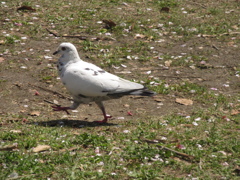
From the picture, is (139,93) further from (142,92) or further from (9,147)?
(9,147)

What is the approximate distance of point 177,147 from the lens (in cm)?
549

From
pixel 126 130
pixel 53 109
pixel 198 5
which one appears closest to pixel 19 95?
pixel 53 109

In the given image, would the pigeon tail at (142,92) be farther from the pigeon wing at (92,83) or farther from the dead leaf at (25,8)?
the dead leaf at (25,8)

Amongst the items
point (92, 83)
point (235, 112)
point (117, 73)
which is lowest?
point (117, 73)

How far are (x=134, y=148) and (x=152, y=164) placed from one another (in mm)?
372

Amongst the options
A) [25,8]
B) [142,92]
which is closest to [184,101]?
[142,92]

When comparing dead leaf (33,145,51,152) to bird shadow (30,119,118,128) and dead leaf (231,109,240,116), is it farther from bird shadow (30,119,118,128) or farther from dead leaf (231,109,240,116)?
dead leaf (231,109,240,116)

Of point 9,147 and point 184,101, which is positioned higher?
point 9,147

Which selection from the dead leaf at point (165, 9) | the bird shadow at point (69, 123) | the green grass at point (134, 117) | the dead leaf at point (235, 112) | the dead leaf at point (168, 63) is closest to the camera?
the green grass at point (134, 117)

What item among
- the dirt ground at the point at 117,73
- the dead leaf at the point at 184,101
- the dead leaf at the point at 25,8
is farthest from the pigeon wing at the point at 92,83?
the dead leaf at the point at 25,8

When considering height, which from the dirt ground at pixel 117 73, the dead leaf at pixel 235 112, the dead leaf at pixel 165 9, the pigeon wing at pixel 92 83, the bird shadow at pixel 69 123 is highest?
the pigeon wing at pixel 92 83

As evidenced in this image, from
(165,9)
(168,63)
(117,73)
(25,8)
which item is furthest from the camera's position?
(165,9)

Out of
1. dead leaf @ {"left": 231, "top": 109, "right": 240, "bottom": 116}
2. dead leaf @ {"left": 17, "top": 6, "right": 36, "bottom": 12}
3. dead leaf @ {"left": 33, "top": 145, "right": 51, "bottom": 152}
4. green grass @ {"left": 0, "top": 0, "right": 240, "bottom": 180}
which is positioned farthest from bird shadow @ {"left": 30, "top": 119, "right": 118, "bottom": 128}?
dead leaf @ {"left": 17, "top": 6, "right": 36, "bottom": 12}

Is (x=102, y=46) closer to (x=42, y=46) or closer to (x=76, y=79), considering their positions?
(x=42, y=46)
